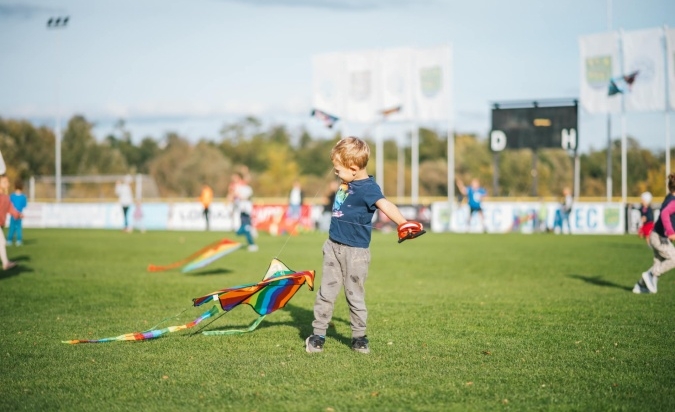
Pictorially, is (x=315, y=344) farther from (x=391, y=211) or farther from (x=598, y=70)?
(x=598, y=70)

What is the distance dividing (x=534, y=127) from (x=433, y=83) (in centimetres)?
595

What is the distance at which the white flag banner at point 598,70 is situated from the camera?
34688 millimetres

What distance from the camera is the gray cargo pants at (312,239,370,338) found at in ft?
22.6

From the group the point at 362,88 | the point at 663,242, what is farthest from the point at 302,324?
the point at 362,88

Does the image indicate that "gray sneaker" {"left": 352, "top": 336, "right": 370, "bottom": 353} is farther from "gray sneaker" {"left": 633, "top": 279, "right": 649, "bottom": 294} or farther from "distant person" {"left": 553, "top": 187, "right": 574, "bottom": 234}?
"distant person" {"left": 553, "top": 187, "right": 574, "bottom": 234}

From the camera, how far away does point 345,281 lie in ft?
22.8

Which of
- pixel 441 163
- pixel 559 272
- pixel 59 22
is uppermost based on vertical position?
pixel 59 22

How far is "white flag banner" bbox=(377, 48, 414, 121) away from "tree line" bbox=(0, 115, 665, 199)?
113 ft

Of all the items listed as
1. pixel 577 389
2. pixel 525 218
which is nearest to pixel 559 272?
pixel 577 389

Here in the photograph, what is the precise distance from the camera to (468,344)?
24.0ft

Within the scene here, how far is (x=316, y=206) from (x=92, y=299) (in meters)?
29.2

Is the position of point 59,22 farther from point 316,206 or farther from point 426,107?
point 426,107

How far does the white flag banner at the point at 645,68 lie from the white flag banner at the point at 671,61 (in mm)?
284

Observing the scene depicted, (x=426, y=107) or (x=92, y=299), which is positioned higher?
(x=426, y=107)
